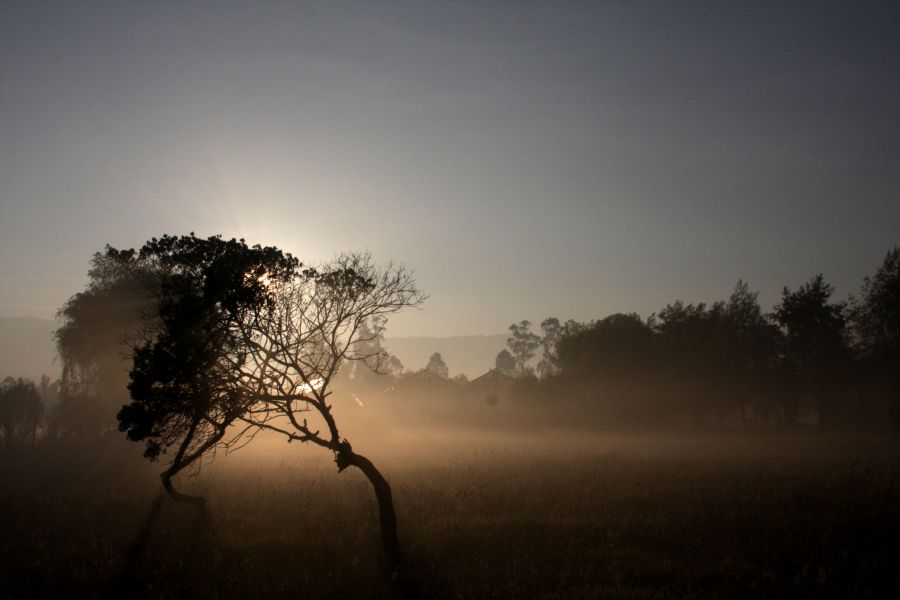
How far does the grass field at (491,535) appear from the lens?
12.2 metres

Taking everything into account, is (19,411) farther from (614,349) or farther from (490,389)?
(614,349)

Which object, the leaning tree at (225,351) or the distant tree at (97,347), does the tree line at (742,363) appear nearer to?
the distant tree at (97,347)

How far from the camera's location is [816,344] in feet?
186

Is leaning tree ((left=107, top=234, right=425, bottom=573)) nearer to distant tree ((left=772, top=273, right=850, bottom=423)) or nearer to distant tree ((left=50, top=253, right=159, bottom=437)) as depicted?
distant tree ((left=50, top=253, right=159, bottom=437))

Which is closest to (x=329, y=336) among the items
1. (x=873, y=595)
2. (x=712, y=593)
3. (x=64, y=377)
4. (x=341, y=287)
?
(x=341, y=287)

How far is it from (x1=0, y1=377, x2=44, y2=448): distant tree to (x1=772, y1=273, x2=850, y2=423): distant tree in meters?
70.3

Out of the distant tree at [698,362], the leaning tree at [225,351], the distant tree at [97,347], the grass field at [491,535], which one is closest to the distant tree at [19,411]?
the distant tree at [97,347]

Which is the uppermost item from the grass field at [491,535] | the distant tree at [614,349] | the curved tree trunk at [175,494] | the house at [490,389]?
the distant tree at [614,349]

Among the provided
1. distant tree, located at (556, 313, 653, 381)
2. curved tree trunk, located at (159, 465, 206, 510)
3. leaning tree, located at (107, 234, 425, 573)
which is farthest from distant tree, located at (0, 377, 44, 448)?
distant tree, located at (556, 313, 653, 381)

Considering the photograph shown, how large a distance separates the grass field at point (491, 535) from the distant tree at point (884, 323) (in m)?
33.9

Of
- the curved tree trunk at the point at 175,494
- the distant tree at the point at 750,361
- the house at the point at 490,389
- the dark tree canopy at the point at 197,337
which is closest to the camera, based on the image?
the dark tree canopy at the point at 197,337

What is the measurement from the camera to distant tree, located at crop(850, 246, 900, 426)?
51.5 meters

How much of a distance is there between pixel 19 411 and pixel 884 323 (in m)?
78.6

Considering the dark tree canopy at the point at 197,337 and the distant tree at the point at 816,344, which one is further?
the distant tree at the point at 816,344
